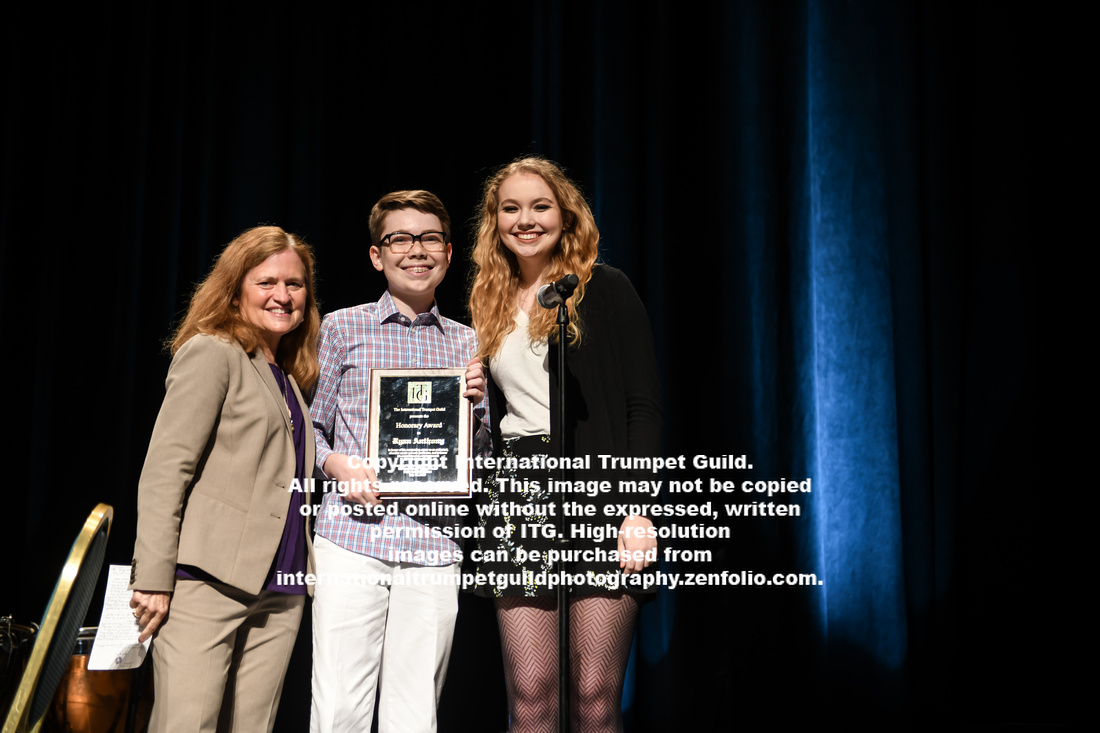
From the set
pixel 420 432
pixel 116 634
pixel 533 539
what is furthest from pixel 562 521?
pixel 116 634

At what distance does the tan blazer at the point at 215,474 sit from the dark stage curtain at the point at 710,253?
1.23m

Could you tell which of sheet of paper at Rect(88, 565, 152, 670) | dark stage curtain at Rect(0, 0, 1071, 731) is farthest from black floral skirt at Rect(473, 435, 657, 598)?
dark stage curtain at Rect(0, 0, 1071, 731)

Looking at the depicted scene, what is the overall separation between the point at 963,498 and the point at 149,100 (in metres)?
3.57

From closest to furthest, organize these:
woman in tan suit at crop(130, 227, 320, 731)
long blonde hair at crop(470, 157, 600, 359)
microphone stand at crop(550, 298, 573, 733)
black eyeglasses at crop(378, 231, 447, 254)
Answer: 1. microphone stand at crop(550, 298, 573, 733)
2. woman in tan suit at crop(130, 227, 320, 731)
3. long blonde hair at crop(470, 157, 600, 359)
4. black eyeglasses at crop(378, 231, 447, 254)

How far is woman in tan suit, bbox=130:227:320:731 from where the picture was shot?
207 centimetres

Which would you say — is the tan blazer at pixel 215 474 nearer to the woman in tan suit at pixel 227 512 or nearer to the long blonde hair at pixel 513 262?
the woman in tan suit at pixel 227 512

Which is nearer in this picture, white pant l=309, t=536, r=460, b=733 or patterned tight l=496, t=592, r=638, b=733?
patterned tight l=496, t=592, r=638, b=733

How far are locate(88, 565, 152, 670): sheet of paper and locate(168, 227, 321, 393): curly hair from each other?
26.8 inches

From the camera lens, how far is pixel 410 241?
258cm

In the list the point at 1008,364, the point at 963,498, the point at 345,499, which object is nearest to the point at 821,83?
the point at 1008,364

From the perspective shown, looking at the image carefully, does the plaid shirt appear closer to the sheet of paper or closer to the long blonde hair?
the long blonde hair

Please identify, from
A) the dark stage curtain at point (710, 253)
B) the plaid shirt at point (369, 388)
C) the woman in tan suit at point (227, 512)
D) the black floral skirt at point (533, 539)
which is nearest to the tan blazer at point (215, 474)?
the woman in tan suit at point (227, 512)

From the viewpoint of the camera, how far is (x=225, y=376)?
2215 millimetres

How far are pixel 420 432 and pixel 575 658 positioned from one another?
721mm
